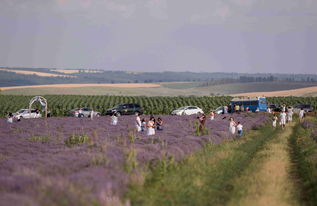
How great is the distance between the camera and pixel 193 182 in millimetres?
16031

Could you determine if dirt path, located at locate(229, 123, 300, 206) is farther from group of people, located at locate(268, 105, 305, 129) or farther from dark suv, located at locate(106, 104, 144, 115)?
dark suv, located at locate(106, 104, 144, 115)

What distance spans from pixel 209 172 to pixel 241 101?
57.4 m

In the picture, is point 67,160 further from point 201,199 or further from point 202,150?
point 202,150

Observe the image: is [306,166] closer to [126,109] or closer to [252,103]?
[126,109]

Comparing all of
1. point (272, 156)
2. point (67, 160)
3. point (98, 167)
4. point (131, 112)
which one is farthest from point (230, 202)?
point (131, 112)

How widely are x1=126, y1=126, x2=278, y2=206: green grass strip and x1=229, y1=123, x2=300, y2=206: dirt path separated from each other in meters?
0.43

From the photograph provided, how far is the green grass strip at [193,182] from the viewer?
45.0ft

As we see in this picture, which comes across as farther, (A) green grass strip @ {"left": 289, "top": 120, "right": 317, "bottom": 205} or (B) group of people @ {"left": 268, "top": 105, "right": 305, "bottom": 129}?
(B) group of people @ {"left": 268, "top": 105, "right": 305, "bottom": 129}

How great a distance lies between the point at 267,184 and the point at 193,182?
2.22 meters

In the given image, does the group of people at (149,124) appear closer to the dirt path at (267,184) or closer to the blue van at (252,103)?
the dirt path at (267,184)

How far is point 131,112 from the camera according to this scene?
6656 cm

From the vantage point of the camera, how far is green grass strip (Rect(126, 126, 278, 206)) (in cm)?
1373

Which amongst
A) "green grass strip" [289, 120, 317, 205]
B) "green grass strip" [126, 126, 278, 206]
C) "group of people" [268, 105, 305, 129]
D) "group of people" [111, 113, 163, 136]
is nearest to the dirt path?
"green grass strip" [289, 120, 317, 205]

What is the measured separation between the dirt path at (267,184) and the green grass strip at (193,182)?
0.43 meters
